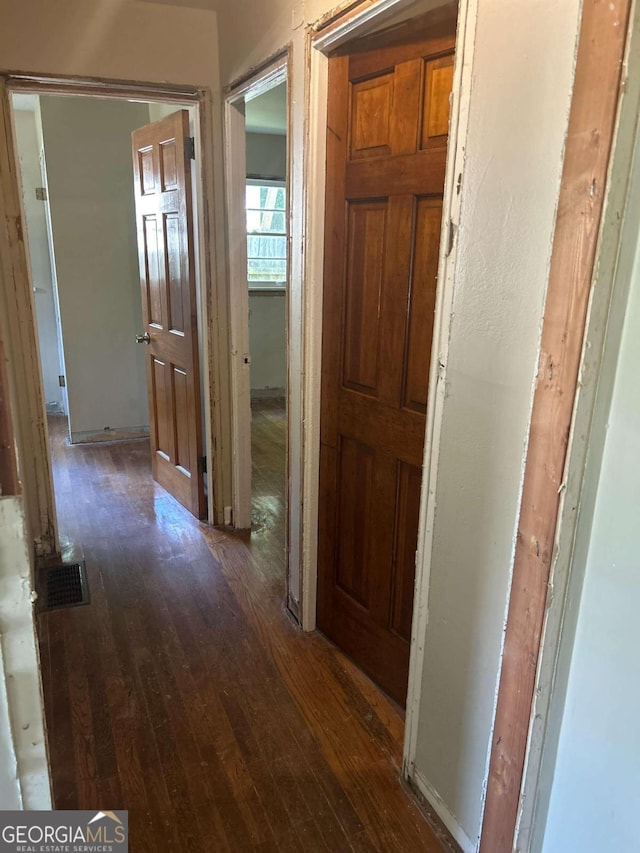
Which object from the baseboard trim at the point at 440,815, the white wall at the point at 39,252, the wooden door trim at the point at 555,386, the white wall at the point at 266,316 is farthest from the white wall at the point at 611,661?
the white wall at the point at 266,316

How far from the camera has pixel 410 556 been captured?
1.86 meters

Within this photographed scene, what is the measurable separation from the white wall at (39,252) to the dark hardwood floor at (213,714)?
2736mm

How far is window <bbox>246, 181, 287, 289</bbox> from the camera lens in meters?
5.77

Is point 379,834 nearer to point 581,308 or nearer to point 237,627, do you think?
point 237,627

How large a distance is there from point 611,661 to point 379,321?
3.66 feet

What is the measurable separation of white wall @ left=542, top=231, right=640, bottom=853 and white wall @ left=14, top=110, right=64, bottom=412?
451cm

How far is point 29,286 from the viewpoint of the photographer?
2674 millimetres

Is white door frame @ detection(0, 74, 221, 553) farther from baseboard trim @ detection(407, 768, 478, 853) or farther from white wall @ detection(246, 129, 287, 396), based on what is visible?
white wall @ detection(246, 129, 287, 396)

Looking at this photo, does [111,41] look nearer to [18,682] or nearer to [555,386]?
[555,386]

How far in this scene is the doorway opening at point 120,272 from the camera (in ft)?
10.1

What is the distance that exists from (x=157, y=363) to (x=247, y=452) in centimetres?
87

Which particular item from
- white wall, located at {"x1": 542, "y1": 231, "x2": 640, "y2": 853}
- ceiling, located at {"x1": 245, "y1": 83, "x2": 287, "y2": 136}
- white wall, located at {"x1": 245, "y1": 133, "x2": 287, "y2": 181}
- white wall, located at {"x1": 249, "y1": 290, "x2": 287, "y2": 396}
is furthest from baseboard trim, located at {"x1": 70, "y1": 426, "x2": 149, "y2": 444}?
white wall, located at {"x1": 542, "y1": 231, "x2": 640, "y2": 853}

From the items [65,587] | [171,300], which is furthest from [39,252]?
[65,587]

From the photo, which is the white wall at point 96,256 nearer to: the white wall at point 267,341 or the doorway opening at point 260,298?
the doorway opening at point 260,298
